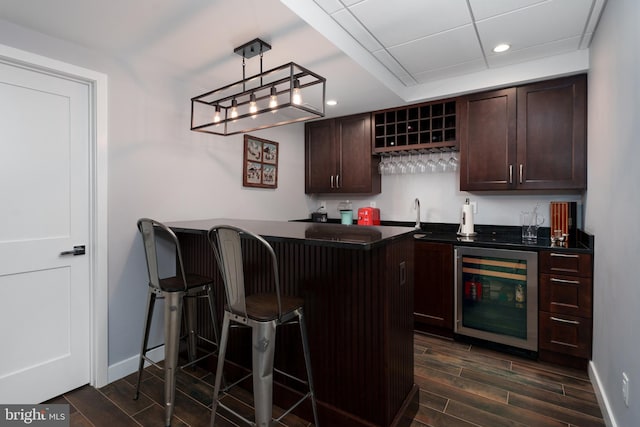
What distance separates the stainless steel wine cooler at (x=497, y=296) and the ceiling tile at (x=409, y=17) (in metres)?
1.78

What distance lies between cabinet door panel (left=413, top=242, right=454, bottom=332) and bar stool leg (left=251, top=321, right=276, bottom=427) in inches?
79.5

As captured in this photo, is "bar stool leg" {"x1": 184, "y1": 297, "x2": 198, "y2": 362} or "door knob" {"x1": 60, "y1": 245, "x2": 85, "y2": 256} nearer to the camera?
"door knob" {"x1": 60, "y1": 245, "x2": 85, "y2": 256}

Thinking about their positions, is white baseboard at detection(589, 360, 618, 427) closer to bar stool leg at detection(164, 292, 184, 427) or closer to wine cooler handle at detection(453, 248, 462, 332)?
wine cooler handle at detection(453, 248, 462, 332)

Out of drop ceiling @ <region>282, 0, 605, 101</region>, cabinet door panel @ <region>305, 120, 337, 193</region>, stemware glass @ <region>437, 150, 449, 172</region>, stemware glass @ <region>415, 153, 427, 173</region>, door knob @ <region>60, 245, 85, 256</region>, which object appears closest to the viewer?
drop ceiling @ <region>282, 0, 605, 101</region>

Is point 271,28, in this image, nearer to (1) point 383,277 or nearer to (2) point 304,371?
(1) point 383,277

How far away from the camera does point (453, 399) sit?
6.64 feet

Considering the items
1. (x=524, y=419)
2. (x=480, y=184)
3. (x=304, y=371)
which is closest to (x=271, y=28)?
(x=304, y=371)

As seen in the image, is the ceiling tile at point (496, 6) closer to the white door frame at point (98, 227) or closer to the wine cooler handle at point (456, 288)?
the wine cooler handle at point (456, 288)

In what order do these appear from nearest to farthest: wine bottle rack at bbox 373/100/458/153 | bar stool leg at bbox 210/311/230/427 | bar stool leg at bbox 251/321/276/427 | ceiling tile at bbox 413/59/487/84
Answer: bar stool leg at bbox 251/321/276/427 → bar stool leg at bbox 210/311/230/427 → ceiling tile at bbox 413/59/487/84 → wine bottle rack at bbox 373/100/458/153

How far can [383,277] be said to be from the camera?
156 centimetres

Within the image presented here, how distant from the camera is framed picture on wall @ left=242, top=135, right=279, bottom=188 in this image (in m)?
3.35

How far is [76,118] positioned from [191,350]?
6.08 ft

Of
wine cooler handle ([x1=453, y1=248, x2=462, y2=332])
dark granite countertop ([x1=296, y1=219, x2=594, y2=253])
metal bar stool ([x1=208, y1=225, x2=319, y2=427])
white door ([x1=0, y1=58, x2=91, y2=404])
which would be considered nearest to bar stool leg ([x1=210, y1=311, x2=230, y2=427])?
metal bar stool ([x1=208, y1=225, x2=319, y2=427])

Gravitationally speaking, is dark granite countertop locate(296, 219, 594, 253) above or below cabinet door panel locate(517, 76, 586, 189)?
below
